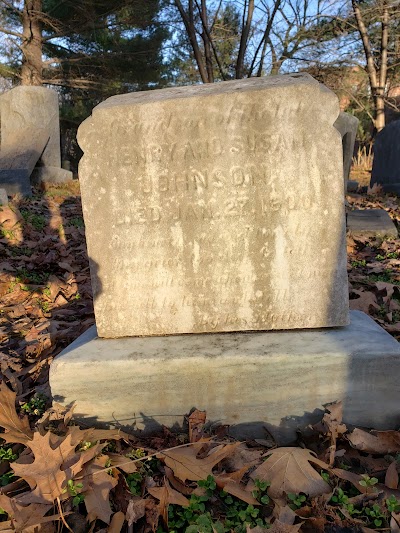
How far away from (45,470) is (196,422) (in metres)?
0.67

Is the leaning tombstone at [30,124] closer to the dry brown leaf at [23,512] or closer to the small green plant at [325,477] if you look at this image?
the dry brown leaf at [23,512]

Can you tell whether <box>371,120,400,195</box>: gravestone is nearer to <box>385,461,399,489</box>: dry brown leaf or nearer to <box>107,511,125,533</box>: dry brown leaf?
Result: <box>385,461,399,489</box>: dry brown leaf

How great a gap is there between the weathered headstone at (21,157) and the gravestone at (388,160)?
669 cm

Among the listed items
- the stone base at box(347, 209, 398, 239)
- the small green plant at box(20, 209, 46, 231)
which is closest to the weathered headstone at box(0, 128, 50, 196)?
the small green plant at box(20, 209, 46, 231)

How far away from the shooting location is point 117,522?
1.42 metres

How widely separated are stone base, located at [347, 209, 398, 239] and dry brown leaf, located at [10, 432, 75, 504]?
407 centimetres

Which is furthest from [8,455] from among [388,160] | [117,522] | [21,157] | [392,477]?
[388,160]

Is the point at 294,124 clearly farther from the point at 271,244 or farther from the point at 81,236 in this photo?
the point at 81,236

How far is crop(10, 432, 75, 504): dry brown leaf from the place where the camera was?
1451 millimetres

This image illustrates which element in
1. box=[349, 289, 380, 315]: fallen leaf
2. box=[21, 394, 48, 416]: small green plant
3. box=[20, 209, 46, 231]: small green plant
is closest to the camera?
box=[21, 394, 48, 416]: small green plant

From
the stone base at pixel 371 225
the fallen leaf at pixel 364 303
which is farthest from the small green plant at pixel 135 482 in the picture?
the stone base at pixel 371 225

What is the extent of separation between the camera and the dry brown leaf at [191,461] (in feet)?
5.17

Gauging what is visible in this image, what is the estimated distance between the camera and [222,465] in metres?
1.70

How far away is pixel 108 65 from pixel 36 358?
52.2 feet
